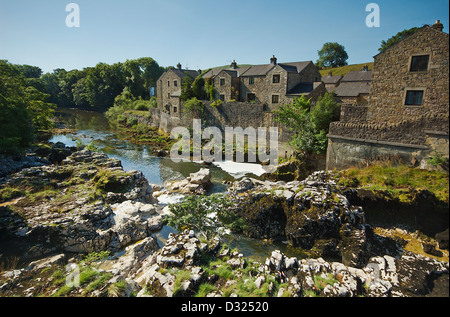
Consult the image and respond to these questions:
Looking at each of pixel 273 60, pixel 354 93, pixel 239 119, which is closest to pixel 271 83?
pixel 273 60

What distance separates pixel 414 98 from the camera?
41.9 feet

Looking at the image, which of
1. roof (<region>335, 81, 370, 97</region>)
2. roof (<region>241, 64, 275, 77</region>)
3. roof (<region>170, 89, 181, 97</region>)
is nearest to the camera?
roof (<region>335, 81, 370, 97</region>)

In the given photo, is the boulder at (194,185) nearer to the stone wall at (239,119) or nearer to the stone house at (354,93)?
the stone wall at (239,119)

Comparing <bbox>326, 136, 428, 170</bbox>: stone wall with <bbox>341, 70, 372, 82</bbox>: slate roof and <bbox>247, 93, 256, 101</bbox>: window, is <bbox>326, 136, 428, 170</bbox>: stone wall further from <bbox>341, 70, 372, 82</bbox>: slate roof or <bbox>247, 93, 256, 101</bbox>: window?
<bbox>341, 70, 372, 82</bbox>: slate roof

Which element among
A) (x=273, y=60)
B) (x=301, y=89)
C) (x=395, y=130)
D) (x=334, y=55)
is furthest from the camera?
(x=334, y=55)

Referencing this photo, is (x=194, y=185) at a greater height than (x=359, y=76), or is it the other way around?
(x=359, y=76)

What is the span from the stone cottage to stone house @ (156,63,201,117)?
1109 inches

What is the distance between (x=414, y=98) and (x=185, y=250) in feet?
45.8

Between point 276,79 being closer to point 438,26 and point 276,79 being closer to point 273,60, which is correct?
point 273,60

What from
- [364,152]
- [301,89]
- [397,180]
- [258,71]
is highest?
[258,71]

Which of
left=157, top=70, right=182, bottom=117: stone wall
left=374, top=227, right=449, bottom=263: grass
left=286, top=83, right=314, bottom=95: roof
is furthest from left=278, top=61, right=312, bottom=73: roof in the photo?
left=374, top=227, right=449, bottom=263: grass

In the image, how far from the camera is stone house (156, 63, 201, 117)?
1512 inches

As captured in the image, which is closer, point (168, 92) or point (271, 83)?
Answer: point (271, 83)
